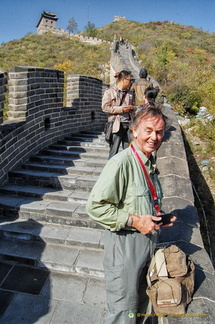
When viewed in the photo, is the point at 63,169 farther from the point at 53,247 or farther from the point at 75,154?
the point at 53,247

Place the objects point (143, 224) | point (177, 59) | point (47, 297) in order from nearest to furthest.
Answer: point (143, 224) < point (47, 297) < point (177, 59)

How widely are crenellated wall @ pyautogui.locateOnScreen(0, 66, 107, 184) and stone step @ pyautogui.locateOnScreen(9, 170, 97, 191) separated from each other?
9.3 inches

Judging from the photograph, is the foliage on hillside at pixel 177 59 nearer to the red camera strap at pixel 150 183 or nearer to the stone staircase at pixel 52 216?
the stone staircase at pixel 52 216

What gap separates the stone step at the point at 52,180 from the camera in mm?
4762

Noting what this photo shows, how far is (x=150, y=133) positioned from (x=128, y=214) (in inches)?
22.7

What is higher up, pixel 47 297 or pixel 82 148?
pixel 82 148

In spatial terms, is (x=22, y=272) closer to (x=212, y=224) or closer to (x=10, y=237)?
(x=10, y=237)

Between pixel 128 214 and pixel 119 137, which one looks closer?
pixel 128 214

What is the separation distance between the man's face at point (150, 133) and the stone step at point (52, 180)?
305 centimetres

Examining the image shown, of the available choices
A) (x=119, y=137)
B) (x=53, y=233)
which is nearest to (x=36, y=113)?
(x=119, y=137)

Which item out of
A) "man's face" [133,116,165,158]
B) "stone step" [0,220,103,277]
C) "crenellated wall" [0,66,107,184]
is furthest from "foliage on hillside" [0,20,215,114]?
"man's face" [133,116,165,158]

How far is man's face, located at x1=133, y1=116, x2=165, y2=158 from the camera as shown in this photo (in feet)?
5.67

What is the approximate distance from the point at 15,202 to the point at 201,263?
127 inches

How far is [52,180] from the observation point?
484cm
